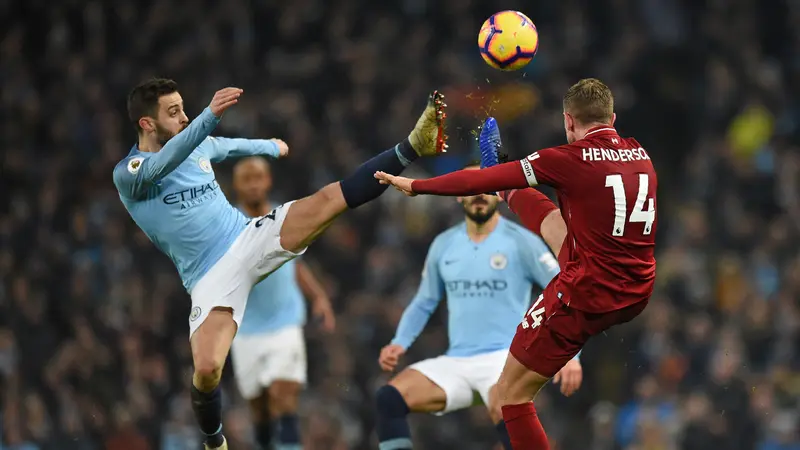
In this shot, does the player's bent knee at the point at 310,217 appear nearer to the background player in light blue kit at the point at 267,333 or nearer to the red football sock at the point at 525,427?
the red football sock at the point at 525,427

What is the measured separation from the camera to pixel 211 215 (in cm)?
785

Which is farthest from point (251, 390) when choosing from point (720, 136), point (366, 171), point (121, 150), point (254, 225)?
point (720, 136)

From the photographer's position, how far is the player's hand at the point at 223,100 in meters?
7.18

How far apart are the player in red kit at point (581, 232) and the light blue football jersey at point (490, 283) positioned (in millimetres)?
1703

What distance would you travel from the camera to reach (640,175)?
657 cm

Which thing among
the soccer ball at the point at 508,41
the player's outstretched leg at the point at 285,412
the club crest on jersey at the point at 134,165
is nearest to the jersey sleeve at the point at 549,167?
the soccer ball at the point at 508,41

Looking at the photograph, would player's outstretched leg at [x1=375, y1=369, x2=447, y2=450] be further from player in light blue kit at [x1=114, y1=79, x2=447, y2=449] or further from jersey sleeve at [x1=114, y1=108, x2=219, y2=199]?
jersey sleeve at [x1=114, y1=108, x2=219, y2=199]

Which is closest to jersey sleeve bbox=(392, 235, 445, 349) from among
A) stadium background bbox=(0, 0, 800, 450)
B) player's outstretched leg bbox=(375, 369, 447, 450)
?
player's outstretched leg bbox=(375, 369, 447, 450)

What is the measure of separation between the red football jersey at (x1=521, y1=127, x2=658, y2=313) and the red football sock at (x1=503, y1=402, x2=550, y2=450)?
0.62m

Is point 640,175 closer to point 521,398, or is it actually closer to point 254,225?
point 521,398

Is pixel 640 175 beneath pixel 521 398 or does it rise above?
above

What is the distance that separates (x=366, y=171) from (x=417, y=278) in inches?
227

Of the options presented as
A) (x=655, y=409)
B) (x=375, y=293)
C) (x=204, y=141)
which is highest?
(x=204, y=141)

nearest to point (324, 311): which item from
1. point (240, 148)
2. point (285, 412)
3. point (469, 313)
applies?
point (285, 412)
